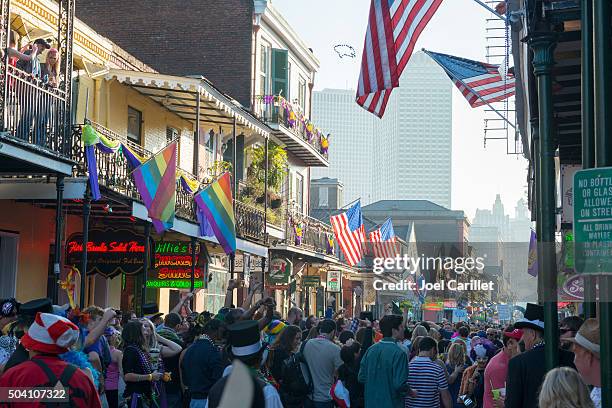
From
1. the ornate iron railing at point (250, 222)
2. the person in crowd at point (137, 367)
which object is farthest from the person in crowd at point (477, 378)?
the ornate iron railing at point (250, 222)

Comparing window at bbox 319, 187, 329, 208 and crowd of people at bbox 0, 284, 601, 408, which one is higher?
window at bbox 319, 187, 329, 208

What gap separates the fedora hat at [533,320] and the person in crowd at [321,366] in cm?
369

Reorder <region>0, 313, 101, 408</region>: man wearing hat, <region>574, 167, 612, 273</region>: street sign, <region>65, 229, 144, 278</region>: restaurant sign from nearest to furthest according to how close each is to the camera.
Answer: <region>574, 167, 612, 273</region>: street sign → <region>0, 313, 101, 408</region>: man wearing hat → <region>65, 229, 144, 278</region>: restaurant sign

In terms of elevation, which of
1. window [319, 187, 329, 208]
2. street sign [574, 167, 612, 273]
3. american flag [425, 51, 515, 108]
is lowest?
street sign [574, 167, 612, 273]

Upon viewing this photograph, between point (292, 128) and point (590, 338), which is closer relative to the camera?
point (590, 338)

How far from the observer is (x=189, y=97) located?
85.2 ft

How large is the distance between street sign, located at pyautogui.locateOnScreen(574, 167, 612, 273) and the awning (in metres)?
17.7

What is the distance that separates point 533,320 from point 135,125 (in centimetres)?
1774

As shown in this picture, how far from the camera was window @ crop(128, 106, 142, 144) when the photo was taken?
2577cm

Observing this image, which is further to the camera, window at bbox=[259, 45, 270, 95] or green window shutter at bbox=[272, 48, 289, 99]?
green window shutter at bbox=[272, 48, 289, 99]

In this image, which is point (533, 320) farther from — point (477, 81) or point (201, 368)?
point (477, 81)

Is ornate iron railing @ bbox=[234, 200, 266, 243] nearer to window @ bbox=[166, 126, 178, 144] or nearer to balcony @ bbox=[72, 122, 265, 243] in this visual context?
window @ bbox=[166, 126, 178, 144]

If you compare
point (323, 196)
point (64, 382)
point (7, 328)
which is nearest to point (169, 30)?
point (7, 328)

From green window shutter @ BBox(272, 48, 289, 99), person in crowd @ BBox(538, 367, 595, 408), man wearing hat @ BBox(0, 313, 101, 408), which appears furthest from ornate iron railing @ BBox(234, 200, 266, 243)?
person in crowd @ BBox(538, 367, 595, 408)
